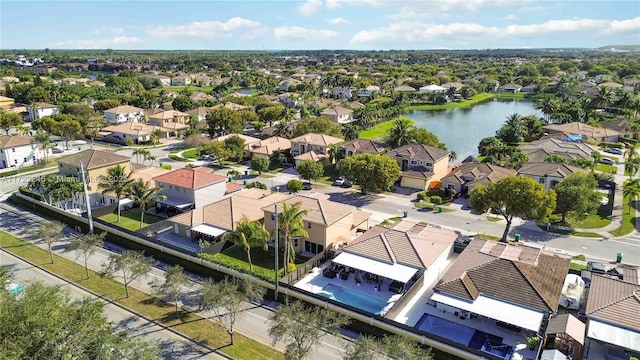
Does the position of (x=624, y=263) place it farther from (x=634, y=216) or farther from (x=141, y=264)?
(x=141, y=264)

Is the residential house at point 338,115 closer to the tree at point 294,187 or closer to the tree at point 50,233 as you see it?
the tree at point 294,187

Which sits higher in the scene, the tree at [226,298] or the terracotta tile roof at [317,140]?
the terracotta tile roof at [317,140]

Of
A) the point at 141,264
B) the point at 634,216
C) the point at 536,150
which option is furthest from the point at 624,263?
the point at 141,264

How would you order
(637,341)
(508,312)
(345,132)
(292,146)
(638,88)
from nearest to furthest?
(637,341), (508,312), (292,146), (345,132), (638,88)

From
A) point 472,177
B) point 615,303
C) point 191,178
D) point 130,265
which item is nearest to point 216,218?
point 191,178

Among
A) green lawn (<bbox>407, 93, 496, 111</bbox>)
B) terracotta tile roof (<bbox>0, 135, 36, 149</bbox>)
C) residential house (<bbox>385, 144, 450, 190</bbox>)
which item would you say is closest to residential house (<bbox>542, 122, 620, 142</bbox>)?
residential house (<bbox>385, 144, 450, 190</bbox>)

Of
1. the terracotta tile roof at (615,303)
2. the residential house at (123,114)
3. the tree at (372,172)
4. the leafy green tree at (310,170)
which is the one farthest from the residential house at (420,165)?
the residential house at (123,114)

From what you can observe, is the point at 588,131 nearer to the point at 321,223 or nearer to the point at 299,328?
the point at 321,223
